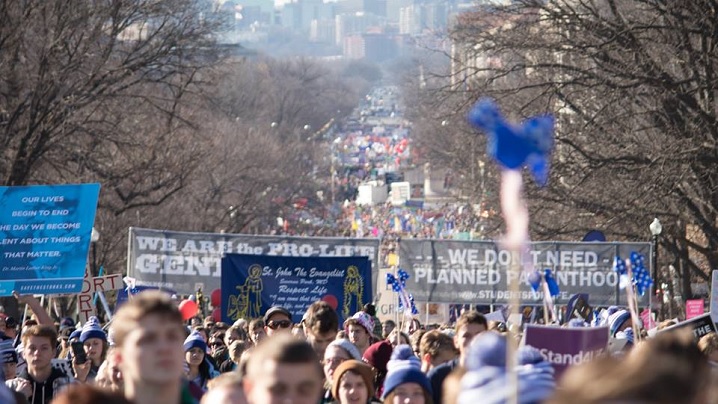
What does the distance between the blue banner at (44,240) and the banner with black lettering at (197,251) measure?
760 cm

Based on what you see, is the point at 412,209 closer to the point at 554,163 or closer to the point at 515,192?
the point at 554,163

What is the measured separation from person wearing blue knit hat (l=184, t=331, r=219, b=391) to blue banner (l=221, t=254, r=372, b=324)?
27.5ft

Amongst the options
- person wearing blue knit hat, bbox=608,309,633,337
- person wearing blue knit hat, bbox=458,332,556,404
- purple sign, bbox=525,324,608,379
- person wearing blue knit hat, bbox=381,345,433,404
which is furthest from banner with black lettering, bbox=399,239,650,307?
person wearing blue knit hat, bbox=458,332,556,404

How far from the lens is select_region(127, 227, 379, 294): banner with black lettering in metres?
25.7

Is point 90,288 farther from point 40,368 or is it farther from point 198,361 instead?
point 40,368

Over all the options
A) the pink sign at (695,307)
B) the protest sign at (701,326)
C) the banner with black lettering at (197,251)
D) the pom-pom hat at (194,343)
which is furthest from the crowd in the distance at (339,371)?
the banner with black lettering at (197,251)

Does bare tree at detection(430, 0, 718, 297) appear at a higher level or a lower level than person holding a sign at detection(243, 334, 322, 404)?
higher

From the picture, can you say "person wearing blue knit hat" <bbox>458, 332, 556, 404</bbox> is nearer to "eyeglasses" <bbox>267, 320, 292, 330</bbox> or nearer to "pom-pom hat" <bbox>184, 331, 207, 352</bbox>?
"pom-pom hat" <bbox>184, 331, 207, 352</bbox>

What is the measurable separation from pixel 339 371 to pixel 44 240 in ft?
29.3

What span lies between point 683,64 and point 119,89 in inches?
435

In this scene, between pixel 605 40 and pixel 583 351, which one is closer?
pixel 583 351

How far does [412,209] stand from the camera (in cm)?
11988

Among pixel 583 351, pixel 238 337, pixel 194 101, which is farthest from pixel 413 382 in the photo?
pixel 194 101

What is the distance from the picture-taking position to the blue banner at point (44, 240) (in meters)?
17.2
